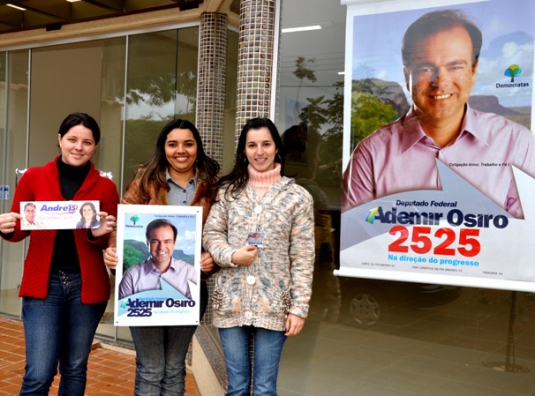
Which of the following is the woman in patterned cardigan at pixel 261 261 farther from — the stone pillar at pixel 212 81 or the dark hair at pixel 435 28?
the stone pillar at pixel 212 81

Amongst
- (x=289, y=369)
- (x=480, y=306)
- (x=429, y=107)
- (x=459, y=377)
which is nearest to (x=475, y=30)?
(x=429, y=107)

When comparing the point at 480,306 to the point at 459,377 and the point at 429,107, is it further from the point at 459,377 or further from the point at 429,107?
the point at 429,107

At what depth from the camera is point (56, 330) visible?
125 inches

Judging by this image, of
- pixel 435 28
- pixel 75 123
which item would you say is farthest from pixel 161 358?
pixel 435 28

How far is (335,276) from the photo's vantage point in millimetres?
4066

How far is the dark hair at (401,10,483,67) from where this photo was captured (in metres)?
3.49

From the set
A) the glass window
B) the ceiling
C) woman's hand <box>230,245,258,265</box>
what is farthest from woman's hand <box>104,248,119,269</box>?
the glass window

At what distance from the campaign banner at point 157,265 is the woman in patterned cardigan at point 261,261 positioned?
0.13 meters

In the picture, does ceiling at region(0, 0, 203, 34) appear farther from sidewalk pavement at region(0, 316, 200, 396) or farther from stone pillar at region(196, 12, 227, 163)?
sidewalk pavement at region(0, 316, 200, 396)

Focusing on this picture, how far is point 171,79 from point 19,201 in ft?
11.0

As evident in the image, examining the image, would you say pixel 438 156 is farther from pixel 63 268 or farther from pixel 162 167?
pixel 63 268

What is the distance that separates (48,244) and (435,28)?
2703mm

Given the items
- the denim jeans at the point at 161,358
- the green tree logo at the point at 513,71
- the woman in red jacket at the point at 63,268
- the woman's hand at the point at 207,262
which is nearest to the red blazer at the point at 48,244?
the woman in red jacket at the point at 63,268

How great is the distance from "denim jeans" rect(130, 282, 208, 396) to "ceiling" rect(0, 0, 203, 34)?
3.86m
